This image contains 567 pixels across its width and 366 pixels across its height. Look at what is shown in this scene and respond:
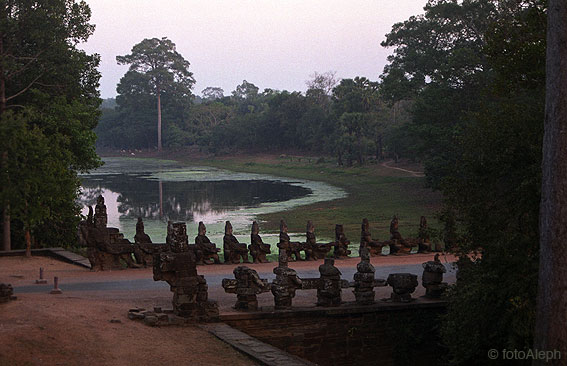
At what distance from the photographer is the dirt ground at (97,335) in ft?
35.4

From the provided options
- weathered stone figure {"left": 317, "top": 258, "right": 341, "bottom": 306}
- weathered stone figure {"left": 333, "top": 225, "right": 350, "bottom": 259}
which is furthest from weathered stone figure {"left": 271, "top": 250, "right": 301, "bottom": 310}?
weathered stone figure {"left": 333, "top": 225, "right": 350, "bottom": 259}

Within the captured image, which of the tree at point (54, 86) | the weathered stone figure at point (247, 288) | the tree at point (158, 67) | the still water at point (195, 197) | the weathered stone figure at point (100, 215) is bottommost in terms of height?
the still water at point (195, 197)

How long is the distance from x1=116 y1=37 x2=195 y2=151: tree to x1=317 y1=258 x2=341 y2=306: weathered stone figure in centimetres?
10128

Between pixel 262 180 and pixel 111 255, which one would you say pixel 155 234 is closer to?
pixel 111 255

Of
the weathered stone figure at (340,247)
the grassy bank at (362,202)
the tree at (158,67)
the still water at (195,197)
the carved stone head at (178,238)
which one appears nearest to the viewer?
the carved stone head at (178,238)

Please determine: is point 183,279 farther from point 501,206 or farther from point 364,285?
point 501,206

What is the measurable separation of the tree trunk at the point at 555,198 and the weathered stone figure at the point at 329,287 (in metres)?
5.09

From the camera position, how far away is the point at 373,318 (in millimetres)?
15133

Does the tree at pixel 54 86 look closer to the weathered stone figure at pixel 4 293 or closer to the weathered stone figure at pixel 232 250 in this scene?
the weathered stone figure at pixel 232 250

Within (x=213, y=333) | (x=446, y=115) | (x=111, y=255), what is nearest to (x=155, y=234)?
(x=111, y=255)

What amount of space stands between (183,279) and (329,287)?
11.0ft

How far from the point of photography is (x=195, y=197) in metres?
55.8

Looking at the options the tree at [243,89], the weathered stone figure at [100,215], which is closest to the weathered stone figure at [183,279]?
the weathered stone figure at [100,215]

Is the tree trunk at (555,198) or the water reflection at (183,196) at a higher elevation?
the tree trunk at (555,198)
